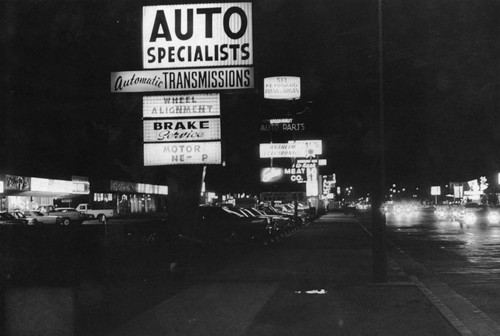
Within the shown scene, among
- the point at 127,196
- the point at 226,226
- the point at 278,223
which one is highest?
the point at 127,196

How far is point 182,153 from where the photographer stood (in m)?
20.0

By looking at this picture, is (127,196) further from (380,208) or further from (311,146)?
(380,208)

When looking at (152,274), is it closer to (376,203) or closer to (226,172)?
(376,203)

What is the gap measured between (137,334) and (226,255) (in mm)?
13473

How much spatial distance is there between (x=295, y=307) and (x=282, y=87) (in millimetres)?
68047

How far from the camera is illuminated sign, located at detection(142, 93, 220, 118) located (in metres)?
19.3

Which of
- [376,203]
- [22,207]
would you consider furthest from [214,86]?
[22,207]

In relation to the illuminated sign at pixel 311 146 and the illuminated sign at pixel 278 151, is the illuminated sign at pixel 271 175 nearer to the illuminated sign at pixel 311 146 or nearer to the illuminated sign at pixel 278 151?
the illuminated sign at pixel 278 151

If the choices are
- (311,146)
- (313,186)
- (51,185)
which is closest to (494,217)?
(311,146)

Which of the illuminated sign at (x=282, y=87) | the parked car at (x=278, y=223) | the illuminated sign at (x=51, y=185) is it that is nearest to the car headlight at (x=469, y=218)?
the parked car at (x=278, y=223)

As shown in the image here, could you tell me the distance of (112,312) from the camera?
36.8 feet

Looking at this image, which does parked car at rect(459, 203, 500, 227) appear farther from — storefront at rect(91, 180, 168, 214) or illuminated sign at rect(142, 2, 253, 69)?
storefront at rect(91, 180, 168, 214)

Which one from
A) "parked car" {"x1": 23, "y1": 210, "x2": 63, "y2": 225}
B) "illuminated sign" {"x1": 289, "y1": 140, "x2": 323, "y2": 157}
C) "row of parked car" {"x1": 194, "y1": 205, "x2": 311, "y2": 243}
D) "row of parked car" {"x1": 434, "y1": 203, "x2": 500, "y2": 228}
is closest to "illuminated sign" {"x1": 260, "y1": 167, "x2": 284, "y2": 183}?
"illuminated sign" {"x1": 289, "y1": 140, "x2": 323, "y2": 157}

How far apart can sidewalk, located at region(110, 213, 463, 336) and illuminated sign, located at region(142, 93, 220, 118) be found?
14.6 ft
